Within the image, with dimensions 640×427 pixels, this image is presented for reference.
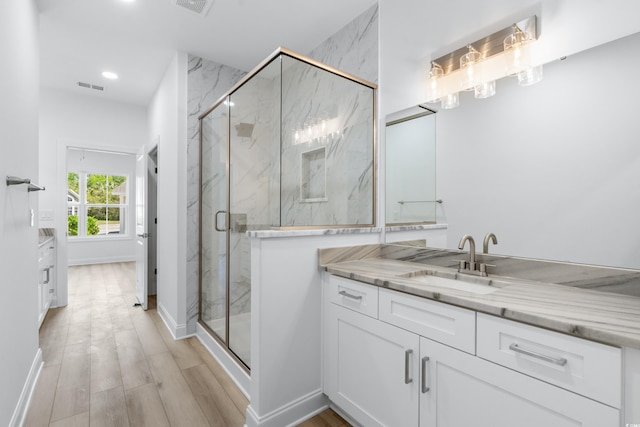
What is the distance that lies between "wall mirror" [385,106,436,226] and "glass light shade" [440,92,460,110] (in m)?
0.08

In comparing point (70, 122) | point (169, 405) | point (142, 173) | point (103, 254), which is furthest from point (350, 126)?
point (103, 254)

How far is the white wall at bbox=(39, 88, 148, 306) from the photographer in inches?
153

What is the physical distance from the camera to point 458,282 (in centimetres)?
157

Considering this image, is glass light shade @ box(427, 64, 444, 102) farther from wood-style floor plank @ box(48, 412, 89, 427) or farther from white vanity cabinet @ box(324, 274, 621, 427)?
wood-style floor plank @ box(48, 412, 89, 427)

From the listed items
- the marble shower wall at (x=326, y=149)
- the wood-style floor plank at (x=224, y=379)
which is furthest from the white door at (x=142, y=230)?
the marble shower wall at (x=326, y=149)

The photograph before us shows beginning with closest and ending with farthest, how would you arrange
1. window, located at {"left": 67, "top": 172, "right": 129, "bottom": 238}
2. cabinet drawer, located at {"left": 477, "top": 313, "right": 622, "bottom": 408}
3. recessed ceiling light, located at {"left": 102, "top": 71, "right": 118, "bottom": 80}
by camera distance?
cabinet drawer, located at {"left": 477, "top": 313, "right": 622, "bottom": 408} → recessed ceiling light, located at {"left": 102, "top": 71, "right": 118, "bottom": 80} → window, located at {"left": 67, "top": 172, "right": 129, "bottom": 238}

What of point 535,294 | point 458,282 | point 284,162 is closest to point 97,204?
point 284,162

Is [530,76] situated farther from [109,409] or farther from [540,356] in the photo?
[109,409]

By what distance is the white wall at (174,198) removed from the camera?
2.93m

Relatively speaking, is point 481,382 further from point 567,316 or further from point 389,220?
point 389,220

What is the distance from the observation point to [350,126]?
92.2 inches

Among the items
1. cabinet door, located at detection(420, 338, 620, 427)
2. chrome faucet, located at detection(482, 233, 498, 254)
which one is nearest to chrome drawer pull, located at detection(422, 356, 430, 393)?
cabinet door, located at detection(420, 338, 620, 427)

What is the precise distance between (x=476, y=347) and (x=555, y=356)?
0.78ft

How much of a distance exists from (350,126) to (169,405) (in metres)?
2.23
